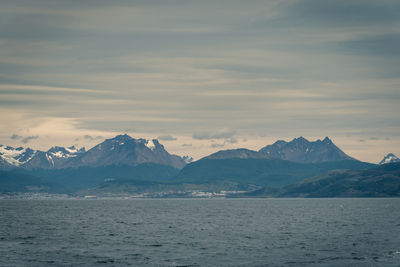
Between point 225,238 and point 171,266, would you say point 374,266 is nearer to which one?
point 171,266

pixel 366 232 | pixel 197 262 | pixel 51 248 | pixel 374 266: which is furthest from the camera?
pixel 366 232

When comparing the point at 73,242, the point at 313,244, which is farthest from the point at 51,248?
the point at 313,244

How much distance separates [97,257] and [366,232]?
89.4m

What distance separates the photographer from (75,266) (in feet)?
315

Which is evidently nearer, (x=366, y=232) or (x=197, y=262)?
(x=197, y=262)

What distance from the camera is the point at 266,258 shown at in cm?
10600

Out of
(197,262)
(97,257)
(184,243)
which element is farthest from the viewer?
(184,243)

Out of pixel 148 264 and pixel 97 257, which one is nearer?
pixel 148 264

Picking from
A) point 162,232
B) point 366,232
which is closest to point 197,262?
point 162,232

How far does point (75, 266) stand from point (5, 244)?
134 ft

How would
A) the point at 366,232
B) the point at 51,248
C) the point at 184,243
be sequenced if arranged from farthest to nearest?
the point at 366,232 < the point at 184,243 < the point at 51,248

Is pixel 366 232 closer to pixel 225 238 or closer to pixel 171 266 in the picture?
pixel 225 238

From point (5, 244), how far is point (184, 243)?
146 feet

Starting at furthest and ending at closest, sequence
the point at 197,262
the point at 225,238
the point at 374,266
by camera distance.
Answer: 1. the point at 225,238
2. the point at 197,262
3. the point at 374,266
